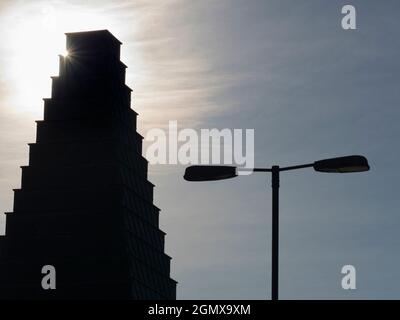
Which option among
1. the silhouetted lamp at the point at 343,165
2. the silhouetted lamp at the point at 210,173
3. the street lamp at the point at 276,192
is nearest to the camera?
the silhouetted lamp at the point at 343,165

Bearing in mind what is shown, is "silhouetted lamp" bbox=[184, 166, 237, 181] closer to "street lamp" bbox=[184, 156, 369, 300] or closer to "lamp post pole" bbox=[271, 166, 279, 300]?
"street lamp" bbox=[184, 156, 369, 300]

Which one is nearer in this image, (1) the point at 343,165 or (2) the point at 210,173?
(1) the point at 343,165

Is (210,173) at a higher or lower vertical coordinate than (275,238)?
higher

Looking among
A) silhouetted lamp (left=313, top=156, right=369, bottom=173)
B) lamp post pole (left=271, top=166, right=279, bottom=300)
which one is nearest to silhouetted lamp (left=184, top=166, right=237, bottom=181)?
lamp post pole (left=271, top=166, right=279, bottom=300)

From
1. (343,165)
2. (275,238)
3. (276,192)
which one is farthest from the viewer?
(276,192)

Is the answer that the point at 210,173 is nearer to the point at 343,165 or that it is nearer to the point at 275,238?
the point at 275,238

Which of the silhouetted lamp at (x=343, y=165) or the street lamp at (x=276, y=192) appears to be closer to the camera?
the silhouetted lamp at (x=343, y=165)

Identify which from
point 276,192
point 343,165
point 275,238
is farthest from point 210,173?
point 343,165

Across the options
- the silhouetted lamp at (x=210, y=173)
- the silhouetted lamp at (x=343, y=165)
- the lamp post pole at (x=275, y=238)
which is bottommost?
the lamp post pole at (x=275, y=238)

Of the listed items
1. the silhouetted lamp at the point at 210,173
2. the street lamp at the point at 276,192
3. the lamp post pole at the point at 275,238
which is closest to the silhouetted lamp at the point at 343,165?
the street lamp at the point at 276,192

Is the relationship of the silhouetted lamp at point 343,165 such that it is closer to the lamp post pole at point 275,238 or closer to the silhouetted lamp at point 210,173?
the lamp post pole at point 275,238

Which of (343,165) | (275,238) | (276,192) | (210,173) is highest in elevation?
(343,165)

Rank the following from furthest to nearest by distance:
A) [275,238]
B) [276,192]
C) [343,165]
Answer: [276,192]
[275,238]
[343,165]
